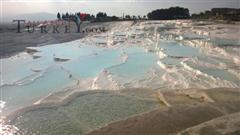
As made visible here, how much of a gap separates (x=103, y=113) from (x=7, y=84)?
19.7 feet

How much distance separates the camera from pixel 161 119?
6801mm

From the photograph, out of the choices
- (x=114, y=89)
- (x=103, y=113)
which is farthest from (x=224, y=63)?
(x=103, y=113)

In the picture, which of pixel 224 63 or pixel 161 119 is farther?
pixel 224 63

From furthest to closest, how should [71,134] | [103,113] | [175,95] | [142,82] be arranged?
[142,82] → [175,95] → [103,113] → [71,134]

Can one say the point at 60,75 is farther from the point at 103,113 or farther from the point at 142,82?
the point at 103,113

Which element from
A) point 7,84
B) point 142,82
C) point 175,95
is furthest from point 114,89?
point 7,84

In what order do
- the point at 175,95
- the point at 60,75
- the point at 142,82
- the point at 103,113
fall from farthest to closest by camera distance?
the point at 60,75, the point at 142,82, the point at 175,95, the point at 103,113

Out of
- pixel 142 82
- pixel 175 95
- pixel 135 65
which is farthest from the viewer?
pixel 135 65

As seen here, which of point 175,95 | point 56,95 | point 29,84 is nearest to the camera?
point 175,95

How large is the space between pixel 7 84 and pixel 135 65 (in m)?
5.99

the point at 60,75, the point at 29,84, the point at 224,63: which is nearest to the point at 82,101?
the point at 29,84

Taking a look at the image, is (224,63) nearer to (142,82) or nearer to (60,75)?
(142,82)

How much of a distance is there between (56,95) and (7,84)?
3.20 m

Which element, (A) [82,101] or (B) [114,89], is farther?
(B) [114,89]
